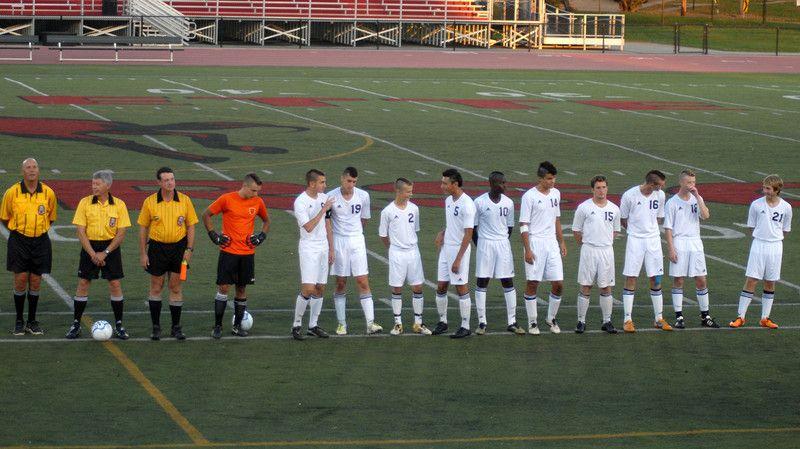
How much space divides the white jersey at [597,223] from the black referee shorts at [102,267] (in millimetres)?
5197

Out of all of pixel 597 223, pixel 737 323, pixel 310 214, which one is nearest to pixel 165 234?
pixel 310 214

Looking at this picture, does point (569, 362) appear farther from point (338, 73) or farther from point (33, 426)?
point (338, 73)

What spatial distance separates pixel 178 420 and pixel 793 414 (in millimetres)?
5646

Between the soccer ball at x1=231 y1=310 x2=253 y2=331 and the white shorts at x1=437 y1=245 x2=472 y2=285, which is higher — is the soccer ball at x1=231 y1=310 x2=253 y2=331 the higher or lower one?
the lower one

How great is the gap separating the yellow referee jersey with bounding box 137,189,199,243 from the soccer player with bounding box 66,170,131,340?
24 centimetres

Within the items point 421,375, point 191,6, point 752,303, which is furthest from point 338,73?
point 421,375

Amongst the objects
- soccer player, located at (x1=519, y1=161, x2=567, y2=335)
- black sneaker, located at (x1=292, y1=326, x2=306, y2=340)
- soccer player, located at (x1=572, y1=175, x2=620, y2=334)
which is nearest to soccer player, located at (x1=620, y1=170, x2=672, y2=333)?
soccer player, located at (x1=572, y1=175, x2=620, y2=334)

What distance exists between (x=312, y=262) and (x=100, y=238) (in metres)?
2.32

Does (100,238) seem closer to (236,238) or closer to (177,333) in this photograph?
(177,333)

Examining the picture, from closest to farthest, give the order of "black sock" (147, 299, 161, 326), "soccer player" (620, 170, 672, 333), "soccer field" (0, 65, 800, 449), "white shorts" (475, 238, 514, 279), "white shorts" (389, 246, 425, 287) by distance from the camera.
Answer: "soccer field" (0, 65, 800, 449) → "black sock" (147, 299, 161, 326) → "white shorts" (389, 246, 425, 287) → "white shorts" (475, 238, 514, 279) → "soccer player" (620, 170, 672, 333)

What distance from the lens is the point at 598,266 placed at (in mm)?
16875

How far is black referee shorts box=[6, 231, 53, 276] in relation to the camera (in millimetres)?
16250

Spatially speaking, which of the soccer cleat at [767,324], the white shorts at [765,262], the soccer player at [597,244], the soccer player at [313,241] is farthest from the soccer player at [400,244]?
the soccer cleat at [767,324]

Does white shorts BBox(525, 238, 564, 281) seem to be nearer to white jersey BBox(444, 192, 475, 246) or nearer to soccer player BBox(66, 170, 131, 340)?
white jersey BBox(444, 192, 475, 246)
